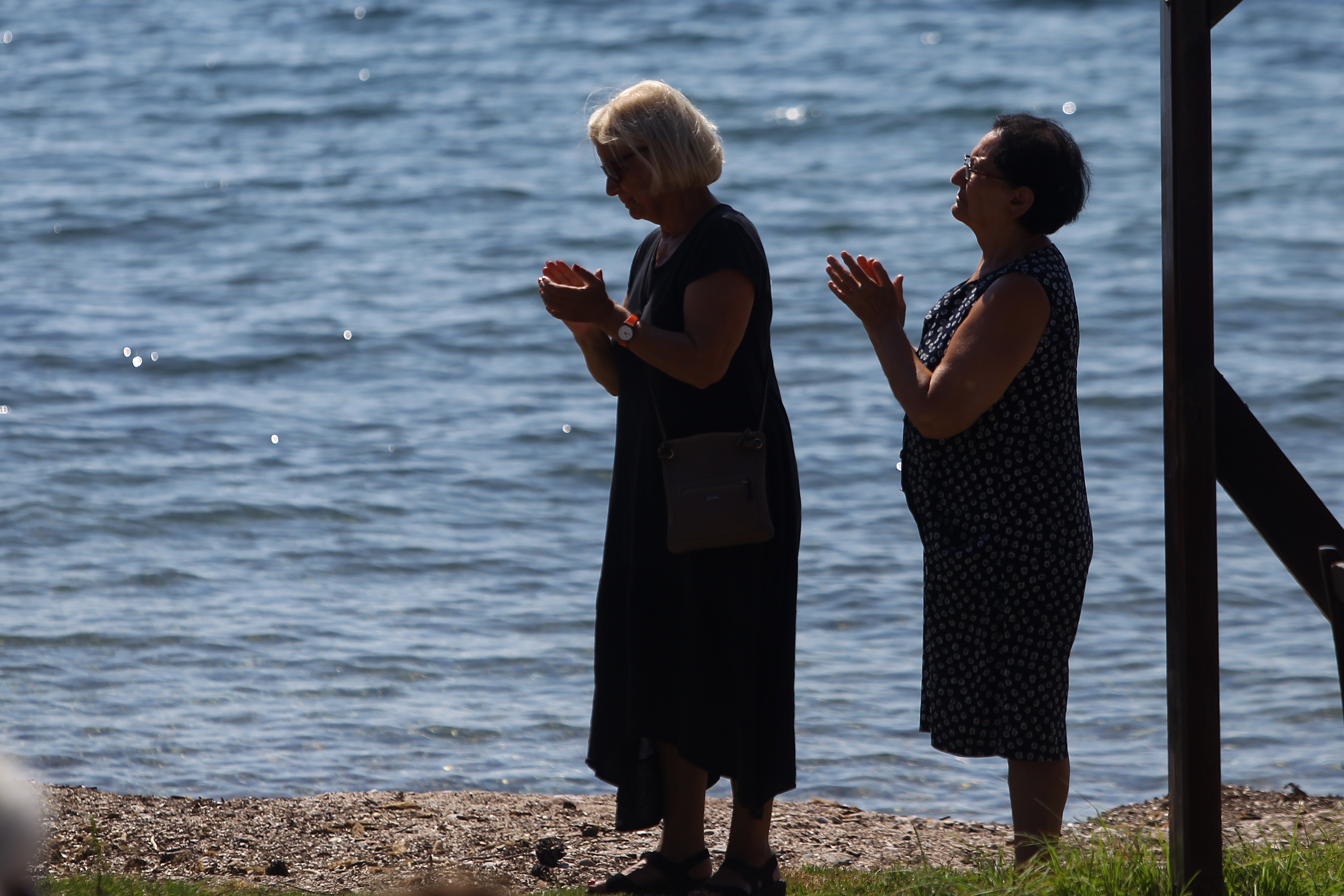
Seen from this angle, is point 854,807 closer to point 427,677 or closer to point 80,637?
point 427,677

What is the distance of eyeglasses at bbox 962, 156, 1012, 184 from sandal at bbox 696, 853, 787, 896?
168 cm

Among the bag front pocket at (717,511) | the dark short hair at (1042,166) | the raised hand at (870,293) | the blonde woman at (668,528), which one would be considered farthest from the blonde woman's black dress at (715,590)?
the dark short hair at (1042,166)

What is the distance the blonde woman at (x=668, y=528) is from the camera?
3.53 m

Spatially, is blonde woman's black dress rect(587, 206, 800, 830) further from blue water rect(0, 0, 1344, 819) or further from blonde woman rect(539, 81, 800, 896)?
blue water rect(0, 0, 1344, 819)

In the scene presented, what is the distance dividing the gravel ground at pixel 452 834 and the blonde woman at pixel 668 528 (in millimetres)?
595

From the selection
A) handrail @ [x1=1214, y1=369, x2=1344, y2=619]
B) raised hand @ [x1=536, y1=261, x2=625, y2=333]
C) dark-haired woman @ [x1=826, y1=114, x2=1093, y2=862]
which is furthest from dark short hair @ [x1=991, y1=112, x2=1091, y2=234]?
raised hand @ [x1=536, y1=261, x2=625, y2=333]

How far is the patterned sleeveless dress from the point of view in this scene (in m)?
3.39

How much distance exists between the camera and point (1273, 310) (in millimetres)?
12156

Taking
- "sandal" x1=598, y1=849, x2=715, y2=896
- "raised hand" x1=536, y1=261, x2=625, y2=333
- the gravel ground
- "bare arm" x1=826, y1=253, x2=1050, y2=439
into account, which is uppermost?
"raised hand" x1=536, y1=261, x2=625, y2=333

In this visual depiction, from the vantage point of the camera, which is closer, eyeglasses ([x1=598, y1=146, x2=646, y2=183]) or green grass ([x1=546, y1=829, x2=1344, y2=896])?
green grass ([x1=546, y1=829, x2=1344, y2=896])

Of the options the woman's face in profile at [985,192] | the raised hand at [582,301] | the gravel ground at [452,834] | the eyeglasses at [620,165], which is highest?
the eyeglasses at [620,165]

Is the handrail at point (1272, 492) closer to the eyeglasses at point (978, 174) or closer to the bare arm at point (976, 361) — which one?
the bare arm at point (976, 361)

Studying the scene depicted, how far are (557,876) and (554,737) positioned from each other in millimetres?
1643

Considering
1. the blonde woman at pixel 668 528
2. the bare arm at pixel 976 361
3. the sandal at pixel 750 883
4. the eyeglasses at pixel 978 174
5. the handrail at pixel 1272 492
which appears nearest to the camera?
the handrail at pixel 1272 492
